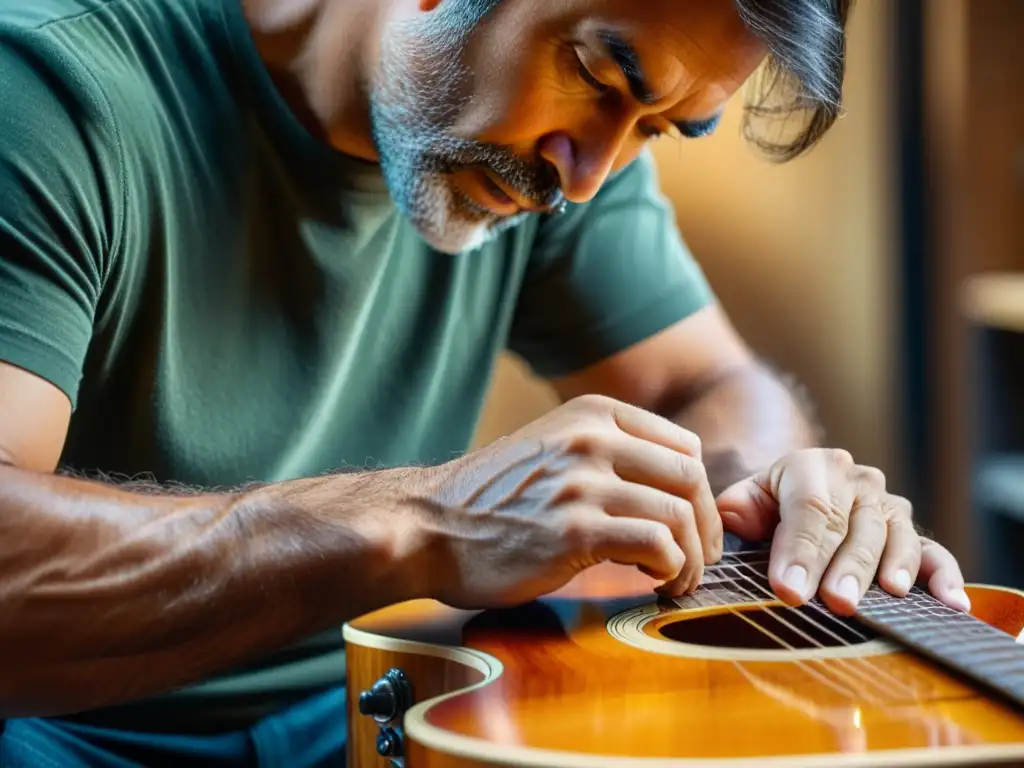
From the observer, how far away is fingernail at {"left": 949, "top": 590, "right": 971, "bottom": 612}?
2.78 feet

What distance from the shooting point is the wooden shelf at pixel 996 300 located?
2.21 meters

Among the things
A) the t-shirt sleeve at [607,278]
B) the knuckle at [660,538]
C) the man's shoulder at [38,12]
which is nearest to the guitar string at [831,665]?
the knuckle at [660,538]

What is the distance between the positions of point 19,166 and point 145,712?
514 millimetres

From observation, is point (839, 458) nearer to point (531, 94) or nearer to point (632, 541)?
point (632, 541)

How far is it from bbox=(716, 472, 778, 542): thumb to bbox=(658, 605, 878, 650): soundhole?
0.17m

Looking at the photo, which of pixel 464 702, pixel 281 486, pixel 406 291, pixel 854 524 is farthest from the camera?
pixel 406 291

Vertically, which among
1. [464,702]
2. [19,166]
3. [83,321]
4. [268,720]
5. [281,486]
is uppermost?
[19,166]

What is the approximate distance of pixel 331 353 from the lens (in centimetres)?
117

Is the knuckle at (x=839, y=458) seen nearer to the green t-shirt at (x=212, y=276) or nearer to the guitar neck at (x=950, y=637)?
the guitar neck at (x=950, y=637)

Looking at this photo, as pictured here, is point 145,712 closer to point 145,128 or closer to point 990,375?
point 145,128

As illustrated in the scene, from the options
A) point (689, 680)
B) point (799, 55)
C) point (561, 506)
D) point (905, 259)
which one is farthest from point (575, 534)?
point (905, 259)

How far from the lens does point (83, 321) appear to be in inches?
35.1

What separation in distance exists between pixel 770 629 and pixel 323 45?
2.30 ft

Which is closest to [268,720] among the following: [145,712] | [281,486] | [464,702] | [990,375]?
[145,712]
